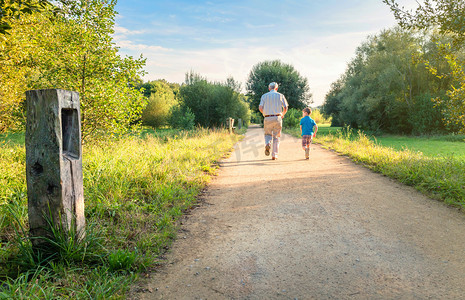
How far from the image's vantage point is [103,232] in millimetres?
3148

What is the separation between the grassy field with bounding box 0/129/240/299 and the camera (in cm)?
228

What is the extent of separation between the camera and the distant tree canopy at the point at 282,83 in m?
39.6

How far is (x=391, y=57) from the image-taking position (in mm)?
26219

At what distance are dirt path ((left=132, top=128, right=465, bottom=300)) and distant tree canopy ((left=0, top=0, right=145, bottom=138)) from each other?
3.79 m

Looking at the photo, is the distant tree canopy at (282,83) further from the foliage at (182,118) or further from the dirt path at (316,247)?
the dirt path at (316,247)

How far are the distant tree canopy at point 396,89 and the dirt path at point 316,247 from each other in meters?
24.0

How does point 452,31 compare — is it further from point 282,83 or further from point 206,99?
point 282,83

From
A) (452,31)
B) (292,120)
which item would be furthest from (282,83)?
(452,31)

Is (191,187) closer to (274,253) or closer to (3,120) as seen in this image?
(274,253)

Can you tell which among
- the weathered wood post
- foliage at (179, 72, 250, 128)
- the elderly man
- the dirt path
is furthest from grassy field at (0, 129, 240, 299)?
foliage at (179, 72, 250, 128)

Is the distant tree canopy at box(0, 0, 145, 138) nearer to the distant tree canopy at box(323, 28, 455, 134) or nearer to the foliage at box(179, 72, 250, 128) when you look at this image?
the foliage at box(179, 72, 250, 128)

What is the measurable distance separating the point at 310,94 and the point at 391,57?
15216 millimetres

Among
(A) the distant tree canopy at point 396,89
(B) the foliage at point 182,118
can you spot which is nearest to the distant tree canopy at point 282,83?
(A) the distant tree canopy at point 396,89

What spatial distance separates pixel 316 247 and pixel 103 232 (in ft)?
8.04
